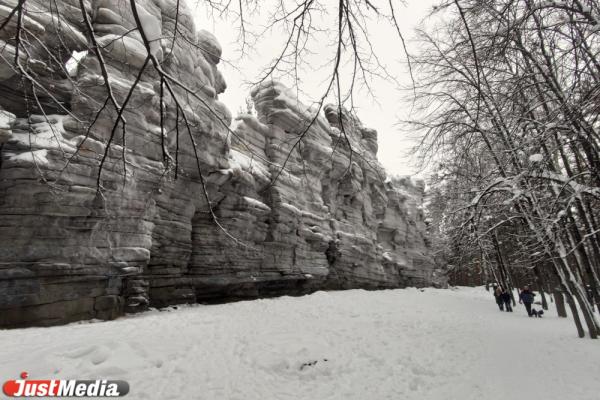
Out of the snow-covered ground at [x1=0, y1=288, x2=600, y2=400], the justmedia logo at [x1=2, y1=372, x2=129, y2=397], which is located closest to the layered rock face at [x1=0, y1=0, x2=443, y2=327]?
the snow-covered ground at [x1=0, y1=288, x2=600, y2=400]

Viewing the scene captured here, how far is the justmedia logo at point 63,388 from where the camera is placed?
13.5 ft

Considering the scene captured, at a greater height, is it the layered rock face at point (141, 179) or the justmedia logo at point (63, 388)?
the layered rock face at point (141, 179)

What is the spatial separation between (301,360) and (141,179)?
7999 mm

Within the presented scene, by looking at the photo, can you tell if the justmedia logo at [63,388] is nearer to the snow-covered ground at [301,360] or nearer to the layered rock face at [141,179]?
the snow-covered ground at [301,360]

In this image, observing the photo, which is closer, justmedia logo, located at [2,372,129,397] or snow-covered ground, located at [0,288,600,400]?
justmedia logo, located at [2,372,129,397]

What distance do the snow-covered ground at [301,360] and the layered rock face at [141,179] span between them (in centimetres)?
173

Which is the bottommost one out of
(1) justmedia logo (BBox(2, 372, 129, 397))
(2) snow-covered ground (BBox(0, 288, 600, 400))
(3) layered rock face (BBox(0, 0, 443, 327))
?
(1) justmedia logo (BBox(2, 372, 129, 397))

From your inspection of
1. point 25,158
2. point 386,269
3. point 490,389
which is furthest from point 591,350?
point 386,269

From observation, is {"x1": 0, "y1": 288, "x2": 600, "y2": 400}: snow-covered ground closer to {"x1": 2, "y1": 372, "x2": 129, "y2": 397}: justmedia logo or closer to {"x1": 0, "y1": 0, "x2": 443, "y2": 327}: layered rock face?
{"x1": 2, "y1": 372, "x2": 129, "y2": 397}: justmedia logo

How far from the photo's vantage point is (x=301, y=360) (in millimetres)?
5887

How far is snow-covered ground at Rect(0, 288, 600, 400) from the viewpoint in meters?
4.79

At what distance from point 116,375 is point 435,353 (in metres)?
6.50

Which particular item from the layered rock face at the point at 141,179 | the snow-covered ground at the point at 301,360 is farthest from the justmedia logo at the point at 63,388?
the layered rock face at the point at 141,179

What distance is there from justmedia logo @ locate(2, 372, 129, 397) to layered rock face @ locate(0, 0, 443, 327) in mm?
2894
